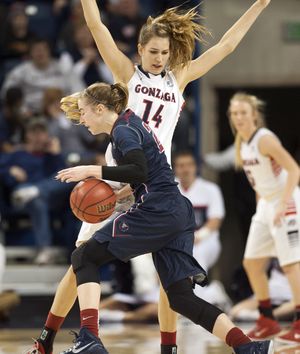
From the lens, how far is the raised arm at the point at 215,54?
249 inches

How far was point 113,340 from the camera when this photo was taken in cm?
761

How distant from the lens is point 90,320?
17.5ft

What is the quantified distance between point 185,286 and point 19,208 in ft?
18.2

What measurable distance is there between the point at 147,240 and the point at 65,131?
232 inches

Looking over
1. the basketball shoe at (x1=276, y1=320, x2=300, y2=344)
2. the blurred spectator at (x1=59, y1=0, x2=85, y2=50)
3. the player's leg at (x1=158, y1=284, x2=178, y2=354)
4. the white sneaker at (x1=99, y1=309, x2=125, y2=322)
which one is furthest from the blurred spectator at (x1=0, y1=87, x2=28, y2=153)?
the player's leg at (x1=158, y1=284, x2=178, y2=354)

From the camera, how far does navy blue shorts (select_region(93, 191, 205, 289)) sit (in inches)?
214

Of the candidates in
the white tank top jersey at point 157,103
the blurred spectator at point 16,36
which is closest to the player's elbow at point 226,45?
the white tank top jersey at point 157,103

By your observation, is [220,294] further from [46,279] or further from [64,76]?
[64,76]

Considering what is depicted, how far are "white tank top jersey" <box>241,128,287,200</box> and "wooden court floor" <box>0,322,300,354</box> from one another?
3.91ft

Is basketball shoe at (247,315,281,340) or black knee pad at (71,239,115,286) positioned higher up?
black knee pad at (71,239,115,286)

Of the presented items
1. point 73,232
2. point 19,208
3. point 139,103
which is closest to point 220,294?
point 73,232

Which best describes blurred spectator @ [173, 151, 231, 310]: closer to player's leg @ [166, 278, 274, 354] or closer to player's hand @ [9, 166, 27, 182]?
player's hand @ [9, 166, 27, 182]

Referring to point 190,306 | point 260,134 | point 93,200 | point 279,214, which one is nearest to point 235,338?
point 190,306

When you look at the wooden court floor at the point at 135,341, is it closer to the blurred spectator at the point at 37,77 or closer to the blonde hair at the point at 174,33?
the blonde hair at the point at 174,33
